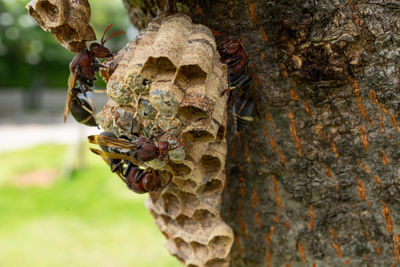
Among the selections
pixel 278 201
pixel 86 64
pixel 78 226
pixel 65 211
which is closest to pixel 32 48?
pixel 65 211

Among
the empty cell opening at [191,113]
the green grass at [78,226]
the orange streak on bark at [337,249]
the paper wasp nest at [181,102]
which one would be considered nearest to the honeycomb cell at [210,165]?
the paper wasp nest at [181,102]

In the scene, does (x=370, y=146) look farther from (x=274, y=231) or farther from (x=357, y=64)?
(x=274, y=231)

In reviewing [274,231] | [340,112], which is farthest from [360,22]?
[274,231]

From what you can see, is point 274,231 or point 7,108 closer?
point 274,231

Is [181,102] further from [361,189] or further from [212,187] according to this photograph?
[361,189]

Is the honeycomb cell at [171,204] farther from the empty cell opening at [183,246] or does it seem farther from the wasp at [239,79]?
the wasp at [239,79]

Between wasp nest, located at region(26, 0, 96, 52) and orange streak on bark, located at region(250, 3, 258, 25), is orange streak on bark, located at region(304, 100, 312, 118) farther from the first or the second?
wasp nest, located at region(26, 0, 96, 52)
